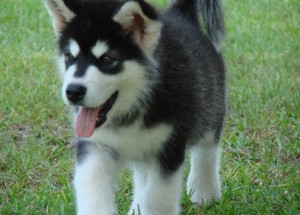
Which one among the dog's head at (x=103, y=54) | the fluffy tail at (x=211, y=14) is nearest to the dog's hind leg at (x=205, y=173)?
the fluffy tail at (x=211, y=14)

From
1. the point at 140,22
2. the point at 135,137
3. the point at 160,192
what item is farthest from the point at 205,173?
the point at 140,22

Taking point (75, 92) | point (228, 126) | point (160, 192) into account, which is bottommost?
point (228, 126)

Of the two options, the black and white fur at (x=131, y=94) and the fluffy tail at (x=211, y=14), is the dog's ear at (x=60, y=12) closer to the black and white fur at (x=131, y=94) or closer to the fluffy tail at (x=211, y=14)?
the black and white fur at (x=131, y=94)

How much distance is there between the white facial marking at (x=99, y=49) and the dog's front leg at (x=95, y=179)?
0.62 m

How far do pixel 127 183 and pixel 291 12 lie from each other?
20.1 feet

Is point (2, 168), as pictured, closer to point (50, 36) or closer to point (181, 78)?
point (181, 78)

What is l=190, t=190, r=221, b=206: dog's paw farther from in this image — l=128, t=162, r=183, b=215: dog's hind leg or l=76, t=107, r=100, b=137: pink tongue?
l=76, t=107, r=100, b=137: pink tongue

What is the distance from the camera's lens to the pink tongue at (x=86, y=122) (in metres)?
4.20

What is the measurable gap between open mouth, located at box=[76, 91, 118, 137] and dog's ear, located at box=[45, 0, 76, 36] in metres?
0.51

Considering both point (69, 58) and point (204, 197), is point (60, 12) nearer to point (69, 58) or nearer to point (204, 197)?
point (69, 58)

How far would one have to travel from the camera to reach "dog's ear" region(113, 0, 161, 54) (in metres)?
4.11

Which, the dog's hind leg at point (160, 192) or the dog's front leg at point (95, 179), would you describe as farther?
the dog's hind leg at point (160, 192)

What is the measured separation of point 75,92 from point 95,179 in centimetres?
60

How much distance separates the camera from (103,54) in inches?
163
